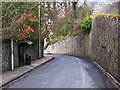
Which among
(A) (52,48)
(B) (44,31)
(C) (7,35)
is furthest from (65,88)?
(A) (52,48)

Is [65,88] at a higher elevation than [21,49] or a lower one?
lower

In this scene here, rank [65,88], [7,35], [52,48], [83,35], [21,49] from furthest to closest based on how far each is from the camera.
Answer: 1. [52,48]
2. [83,35]
3. [21,49]
4. [7,35]
5. [65,88]

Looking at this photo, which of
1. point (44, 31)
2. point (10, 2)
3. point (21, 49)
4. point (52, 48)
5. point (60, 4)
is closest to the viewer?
point (10, 2)

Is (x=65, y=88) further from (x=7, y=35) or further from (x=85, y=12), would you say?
(x=85, y=12)

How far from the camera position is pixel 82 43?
33062mm

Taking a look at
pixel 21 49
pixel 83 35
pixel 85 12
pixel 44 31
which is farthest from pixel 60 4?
pixel 21 49

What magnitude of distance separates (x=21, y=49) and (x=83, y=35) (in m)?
16.4

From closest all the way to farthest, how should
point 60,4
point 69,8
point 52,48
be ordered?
point 60,4
point 69,8
point 52,48

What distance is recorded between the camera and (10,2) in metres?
14.4

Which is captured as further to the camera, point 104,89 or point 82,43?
point 82,43

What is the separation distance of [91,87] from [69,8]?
31.3 m

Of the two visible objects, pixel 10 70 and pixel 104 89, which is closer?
pixel 104 89

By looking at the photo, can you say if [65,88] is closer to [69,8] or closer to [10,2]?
[10,2]

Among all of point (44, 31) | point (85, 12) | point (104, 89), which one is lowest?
point (104, 89)
